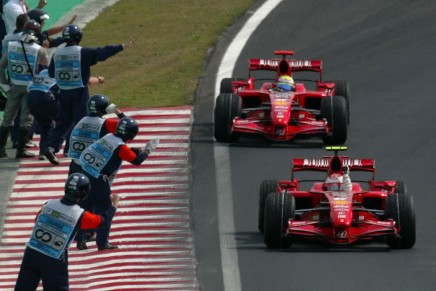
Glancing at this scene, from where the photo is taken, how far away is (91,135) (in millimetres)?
25141

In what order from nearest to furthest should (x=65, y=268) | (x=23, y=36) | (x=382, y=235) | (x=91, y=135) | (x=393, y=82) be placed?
(x=65, y=268), (x=382, y=235), (x=91, y=135), (x=23, y=36), (x=393, y=82)

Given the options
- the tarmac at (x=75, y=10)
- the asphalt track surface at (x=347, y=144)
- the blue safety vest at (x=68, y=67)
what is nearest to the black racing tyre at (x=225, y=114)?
the asphalt track surface at (x=347, y=144)

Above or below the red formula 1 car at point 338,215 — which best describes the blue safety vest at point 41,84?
above

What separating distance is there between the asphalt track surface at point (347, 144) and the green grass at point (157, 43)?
42cm

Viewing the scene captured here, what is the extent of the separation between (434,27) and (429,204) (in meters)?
11.1

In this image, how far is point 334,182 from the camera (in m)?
24.7

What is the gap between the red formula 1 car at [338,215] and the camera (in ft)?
77.7

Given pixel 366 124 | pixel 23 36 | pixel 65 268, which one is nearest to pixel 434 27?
pixel 366 124

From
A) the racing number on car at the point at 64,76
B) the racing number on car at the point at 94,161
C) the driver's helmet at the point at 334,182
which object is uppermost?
the racing number on car at the point at 64,76

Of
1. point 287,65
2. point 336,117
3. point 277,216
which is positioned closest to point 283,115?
point 336,117

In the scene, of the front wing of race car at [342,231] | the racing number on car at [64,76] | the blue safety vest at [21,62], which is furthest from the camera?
the blue safety vest at [21,62]

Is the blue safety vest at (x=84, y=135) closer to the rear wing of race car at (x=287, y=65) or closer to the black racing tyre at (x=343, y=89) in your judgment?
the rear wing of race car at (x=287, y=65)

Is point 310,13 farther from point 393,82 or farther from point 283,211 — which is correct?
point 283,211

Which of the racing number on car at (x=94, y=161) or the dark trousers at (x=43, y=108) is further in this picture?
the dark trousers at (x=43, y=108)
